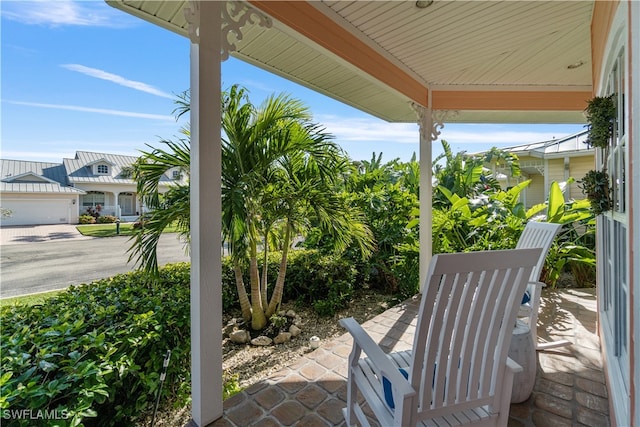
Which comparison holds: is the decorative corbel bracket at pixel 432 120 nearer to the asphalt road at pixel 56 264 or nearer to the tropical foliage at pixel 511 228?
the tropical foliage at pixel 511 228

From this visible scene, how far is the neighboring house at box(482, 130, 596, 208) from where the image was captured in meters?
8.34

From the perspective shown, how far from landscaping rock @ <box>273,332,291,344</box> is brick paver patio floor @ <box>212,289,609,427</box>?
0.80 m

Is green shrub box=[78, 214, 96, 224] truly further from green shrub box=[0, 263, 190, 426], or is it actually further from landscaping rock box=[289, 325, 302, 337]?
landscaping rock box=[289, 325, 302, 337]

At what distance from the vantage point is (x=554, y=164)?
29.9 feet

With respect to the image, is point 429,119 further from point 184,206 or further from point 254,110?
point 184,206

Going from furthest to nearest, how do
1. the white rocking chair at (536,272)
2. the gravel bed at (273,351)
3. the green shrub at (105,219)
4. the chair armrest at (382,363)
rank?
the green shrub at (105,219) < the white rocking chair at (536,272) < the gravel bed at (273,351) < the chair armrest at (382,363)

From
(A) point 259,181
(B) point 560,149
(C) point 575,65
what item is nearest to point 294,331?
(A) point 259,181

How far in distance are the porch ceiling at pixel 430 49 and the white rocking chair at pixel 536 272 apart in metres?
1.90

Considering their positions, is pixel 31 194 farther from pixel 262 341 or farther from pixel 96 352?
pixel 262 341

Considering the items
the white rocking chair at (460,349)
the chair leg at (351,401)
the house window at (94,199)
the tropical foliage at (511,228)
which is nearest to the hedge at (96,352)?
the chair leg at (351,401)

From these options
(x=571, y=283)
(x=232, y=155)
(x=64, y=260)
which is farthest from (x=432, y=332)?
(x=64, y=260)

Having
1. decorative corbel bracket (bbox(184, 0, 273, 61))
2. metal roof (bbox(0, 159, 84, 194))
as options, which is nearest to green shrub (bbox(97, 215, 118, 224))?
metal roof (bbox(0, 159, 84, 194))

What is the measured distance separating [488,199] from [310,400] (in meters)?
4.32

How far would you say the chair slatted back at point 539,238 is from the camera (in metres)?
2.33
